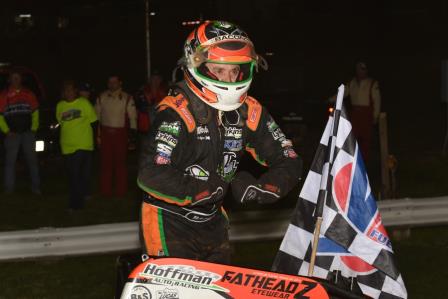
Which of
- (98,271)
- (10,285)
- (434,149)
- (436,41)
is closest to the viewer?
(10,285)

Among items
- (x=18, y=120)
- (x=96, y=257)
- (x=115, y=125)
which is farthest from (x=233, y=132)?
(x=18, y=120)

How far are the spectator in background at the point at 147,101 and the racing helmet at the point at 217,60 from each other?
966cm

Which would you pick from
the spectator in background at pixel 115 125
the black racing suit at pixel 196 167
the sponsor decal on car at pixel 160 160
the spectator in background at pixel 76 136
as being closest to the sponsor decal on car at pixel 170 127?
the black racing suit at pixel 196 167

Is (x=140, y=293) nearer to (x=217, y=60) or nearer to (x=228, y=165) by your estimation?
(x=228, y=165)

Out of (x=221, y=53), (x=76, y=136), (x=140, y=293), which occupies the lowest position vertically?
(x=76, y=136)

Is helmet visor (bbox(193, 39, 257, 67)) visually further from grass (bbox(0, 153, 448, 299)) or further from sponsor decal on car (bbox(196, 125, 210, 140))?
grass (bbox(0, 153, 448, 299))

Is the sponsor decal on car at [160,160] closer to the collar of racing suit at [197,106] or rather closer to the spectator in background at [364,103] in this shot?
the collar of racing suit at [197,106]

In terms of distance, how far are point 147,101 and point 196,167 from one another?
997 centimetres

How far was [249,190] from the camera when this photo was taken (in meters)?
5.21

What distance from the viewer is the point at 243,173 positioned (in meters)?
5.29

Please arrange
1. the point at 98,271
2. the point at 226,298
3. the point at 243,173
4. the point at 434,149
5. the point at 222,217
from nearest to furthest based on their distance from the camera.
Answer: the point at 226,298, the point at 243,173, the point at 222,217, the point at 98,271, the point at 434,149

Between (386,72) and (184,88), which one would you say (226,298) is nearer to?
(184,88)

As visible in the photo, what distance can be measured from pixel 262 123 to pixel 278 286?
133 cm

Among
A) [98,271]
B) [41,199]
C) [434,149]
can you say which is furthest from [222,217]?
[434,149]
